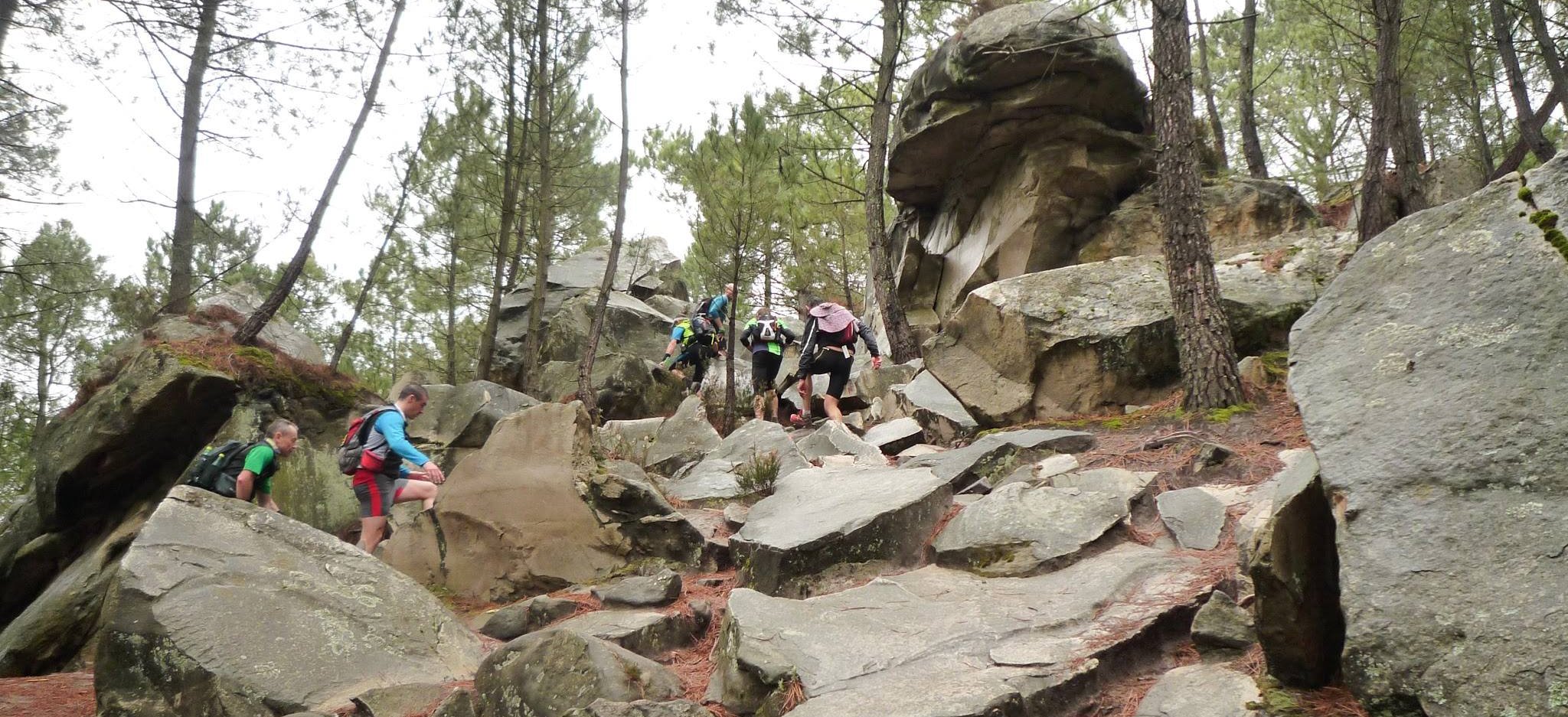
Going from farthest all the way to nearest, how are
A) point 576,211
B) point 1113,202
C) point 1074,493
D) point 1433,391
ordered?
point 576,211, point 1113,202, point 1074,493, point 1433,391

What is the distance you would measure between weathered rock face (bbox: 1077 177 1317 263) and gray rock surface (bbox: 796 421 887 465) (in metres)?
4.72

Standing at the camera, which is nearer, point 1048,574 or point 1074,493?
point 1048,574

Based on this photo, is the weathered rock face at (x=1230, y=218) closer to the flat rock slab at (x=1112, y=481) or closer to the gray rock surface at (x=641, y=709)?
the flat rock slab at (x=1112, y=481)

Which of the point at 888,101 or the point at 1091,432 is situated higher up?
the point at 888,101

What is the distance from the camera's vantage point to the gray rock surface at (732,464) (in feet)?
28.2

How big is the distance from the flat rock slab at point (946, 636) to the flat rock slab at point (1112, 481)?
2.18ft

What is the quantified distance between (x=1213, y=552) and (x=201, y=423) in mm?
12515

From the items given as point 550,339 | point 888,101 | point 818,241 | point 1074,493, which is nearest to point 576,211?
point 550,339

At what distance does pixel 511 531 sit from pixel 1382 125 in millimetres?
9387

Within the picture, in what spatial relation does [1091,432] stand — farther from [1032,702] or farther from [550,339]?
[550,339]

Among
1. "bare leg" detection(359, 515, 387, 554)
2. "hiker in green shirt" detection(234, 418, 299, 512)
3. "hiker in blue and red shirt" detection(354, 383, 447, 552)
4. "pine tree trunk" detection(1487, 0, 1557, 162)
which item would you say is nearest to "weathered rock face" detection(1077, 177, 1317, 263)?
"pine tree trunk" detection(1487, 0, 1557, 162)

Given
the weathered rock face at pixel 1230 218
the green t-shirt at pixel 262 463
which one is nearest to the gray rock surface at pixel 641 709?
the green t-shirt at pixel 262 463

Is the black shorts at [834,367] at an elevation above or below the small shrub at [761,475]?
above

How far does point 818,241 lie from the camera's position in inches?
793
